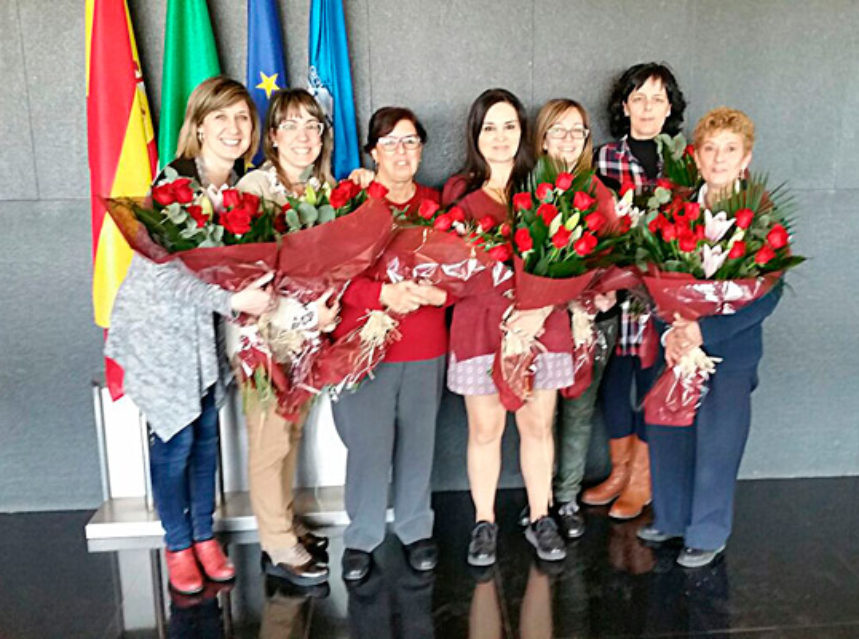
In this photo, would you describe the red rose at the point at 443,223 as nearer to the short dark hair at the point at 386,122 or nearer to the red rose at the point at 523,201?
the red rose at the point at 523,201

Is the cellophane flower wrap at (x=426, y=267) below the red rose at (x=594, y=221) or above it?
below

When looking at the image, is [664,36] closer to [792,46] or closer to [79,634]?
[792,46]

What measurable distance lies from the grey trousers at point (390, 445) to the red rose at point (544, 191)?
2.30 feet

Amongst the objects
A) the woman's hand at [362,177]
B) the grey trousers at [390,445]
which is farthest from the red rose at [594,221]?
the woman's hand at [362,177]

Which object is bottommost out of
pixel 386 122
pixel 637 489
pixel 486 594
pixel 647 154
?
pixel 486 594

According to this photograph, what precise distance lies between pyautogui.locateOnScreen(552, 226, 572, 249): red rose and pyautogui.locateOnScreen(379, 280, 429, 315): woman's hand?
45cm

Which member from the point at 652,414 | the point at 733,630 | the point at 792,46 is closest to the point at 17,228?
the point at 652,414

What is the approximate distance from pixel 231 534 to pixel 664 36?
2720mm

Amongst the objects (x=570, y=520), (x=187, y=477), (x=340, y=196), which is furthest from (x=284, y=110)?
(x=570, y=520)

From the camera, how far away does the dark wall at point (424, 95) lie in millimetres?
3039

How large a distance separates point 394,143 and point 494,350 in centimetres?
78

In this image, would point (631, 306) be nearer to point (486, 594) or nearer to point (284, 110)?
point (486, 594)

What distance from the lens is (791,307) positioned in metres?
3.46

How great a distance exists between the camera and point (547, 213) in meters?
2.14
